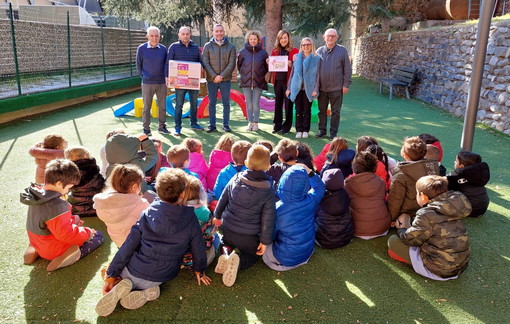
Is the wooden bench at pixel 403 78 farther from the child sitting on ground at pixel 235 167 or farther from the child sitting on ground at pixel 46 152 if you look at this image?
the child sitting on ground at pixel 46 152

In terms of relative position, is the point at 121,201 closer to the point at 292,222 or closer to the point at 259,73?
the point at 292,222

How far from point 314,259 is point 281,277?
15.9 inches

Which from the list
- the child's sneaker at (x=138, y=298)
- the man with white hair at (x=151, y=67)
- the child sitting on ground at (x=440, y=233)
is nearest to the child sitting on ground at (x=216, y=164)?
the child's sneaker at (x=138, y=298)

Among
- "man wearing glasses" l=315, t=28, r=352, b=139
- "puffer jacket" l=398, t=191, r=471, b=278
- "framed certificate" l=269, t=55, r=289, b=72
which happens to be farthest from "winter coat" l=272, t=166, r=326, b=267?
"framed certificate" l=269, t=55, r=289, b=72

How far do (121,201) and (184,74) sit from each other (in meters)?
4.76

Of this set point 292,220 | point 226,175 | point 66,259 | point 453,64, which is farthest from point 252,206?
point 453,64

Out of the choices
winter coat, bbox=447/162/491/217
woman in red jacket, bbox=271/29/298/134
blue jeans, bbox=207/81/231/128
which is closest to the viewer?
winter coat, bbox=447/162/491/217

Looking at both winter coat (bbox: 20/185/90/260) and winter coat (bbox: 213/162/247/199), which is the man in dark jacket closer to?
winter coat (bbox: 213/162/247/199)

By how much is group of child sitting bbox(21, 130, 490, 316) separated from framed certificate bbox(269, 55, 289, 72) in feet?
12.1

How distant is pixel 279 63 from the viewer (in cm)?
737

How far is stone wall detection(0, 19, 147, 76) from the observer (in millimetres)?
8859

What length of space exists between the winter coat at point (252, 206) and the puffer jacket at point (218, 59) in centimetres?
477

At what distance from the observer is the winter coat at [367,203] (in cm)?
357

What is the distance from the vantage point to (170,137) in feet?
24.2
